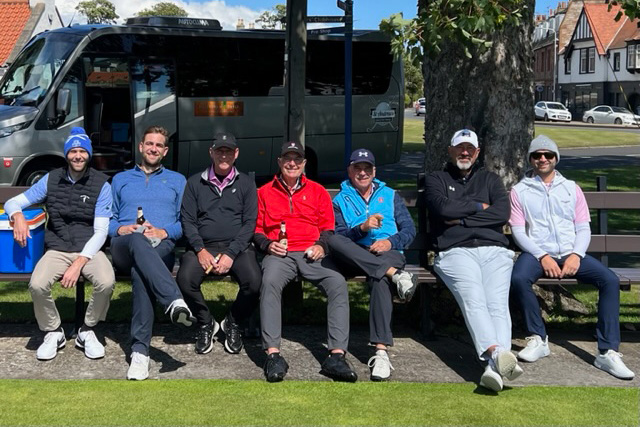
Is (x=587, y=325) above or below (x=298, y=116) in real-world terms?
below

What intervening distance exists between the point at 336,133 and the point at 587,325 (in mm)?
11824

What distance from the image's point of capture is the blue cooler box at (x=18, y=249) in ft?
19.9

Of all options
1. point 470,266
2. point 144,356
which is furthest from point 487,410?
point 144,356

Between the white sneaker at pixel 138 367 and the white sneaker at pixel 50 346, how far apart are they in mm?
660

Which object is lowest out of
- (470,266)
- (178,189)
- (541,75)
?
(470,266)

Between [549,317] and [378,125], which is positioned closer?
[549,317]

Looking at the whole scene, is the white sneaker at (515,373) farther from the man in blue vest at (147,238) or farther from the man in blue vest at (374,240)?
the man in blue vest at (147,238)

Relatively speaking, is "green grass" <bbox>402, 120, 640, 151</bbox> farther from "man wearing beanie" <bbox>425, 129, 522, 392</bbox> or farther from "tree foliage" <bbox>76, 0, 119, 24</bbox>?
"tree foliage" <bbox>76, 0, 119, 24</bbox>

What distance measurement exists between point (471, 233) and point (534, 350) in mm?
905

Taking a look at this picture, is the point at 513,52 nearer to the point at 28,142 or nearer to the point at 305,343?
the point at 305,343

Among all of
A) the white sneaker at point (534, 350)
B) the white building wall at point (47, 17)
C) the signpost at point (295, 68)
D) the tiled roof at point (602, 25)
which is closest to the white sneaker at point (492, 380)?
the white sneaker at point (534, 350)

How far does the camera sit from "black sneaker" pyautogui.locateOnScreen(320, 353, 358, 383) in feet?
17.6

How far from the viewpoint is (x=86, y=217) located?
608 centimetres

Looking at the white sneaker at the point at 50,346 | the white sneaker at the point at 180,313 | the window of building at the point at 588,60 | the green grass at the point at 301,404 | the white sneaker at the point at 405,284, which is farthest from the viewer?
the window of building at the point at 588,60
